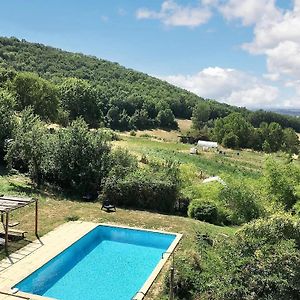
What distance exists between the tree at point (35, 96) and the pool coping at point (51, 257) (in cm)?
3467

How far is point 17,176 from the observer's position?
2569 cm

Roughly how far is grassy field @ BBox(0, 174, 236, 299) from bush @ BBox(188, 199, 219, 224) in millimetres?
852

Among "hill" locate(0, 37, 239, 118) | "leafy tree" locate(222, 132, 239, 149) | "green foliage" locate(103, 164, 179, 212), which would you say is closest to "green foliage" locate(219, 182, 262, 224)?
"green foliage" locate(103, 164, 179, 212)

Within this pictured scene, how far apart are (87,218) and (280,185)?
1011 centimetres

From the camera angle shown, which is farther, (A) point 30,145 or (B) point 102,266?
(A) point 30,145

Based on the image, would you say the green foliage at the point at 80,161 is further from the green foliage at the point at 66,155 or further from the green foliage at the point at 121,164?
→ the green foliage at the point at 121,164

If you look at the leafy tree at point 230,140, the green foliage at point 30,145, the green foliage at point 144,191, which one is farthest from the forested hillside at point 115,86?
the green foliage at point 144,191

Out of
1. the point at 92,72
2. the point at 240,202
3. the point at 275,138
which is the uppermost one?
the point at 92,72

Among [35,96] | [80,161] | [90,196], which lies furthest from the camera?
[35,96]

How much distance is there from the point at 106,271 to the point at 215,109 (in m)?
110

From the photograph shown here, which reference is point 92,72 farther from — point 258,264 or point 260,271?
point 260,271

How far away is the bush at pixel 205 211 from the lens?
20.4m

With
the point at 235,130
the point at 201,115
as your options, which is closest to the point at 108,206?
the point at 235,130

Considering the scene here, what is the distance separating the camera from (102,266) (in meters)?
14.6
